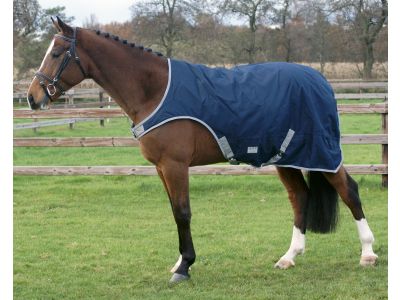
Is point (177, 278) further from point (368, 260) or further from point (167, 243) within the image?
point (368, 260)

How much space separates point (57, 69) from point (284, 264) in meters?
2.55

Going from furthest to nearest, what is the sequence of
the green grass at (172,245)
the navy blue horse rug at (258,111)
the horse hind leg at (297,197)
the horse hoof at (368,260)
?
the horse hind leg at (297,197) < the horse hoof at (368,260) < the navy blue horse rug at (258,111) < the green grass at (172,245)

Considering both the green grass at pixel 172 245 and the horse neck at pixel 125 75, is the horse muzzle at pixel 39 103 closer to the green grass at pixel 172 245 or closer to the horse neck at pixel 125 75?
the horse neck at pixel 125 75

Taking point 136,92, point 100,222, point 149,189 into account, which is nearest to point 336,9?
point 149,189

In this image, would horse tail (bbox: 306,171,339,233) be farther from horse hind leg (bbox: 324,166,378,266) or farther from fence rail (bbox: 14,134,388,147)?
fence rail (bbox: 14,134,388,147)

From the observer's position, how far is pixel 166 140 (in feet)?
14.5

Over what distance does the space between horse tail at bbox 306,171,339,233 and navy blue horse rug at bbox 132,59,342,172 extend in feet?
1.32

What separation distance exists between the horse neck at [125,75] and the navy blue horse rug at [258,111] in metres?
0.11

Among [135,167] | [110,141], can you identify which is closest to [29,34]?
[110,141]

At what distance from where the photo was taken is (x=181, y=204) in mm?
4523

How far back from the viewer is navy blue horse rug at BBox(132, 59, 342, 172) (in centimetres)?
450

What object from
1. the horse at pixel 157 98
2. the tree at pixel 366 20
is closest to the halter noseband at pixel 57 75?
the horse at pixel 157 98

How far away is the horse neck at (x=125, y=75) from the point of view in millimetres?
4539

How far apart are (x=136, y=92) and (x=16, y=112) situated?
549cm
